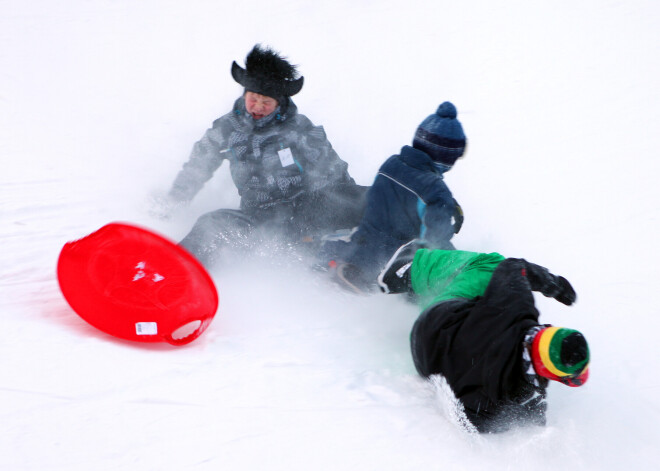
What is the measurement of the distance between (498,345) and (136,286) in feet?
3.74

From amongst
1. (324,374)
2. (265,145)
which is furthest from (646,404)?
(265,145)

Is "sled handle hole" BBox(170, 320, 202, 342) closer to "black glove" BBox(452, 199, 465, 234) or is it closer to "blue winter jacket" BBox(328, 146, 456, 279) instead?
"blue winter jacket" BBox(328, 146, 456, 279)

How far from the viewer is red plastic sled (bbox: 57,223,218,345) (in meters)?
1.88

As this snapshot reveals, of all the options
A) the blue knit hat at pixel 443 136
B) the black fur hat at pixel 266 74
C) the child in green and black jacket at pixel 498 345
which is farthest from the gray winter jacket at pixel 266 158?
the child in green and black jacket at pixel 498 345

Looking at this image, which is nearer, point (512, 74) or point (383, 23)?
point (512, 74)

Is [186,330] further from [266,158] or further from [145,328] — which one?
[266,158]

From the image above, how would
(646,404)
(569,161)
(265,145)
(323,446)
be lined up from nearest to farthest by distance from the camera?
(323,446) → (646,404) → (265,145) → (569,161)

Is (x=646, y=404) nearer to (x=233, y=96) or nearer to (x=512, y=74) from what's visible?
(x=512, y=74)

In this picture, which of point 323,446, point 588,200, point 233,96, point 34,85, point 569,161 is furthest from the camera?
point 233,96

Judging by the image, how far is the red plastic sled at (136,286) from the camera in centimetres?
188

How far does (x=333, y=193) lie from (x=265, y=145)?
41cm

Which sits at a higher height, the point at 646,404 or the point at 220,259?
the point at 646,404

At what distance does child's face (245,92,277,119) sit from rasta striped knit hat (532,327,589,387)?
66.5 inches

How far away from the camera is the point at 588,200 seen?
329 centimetres
